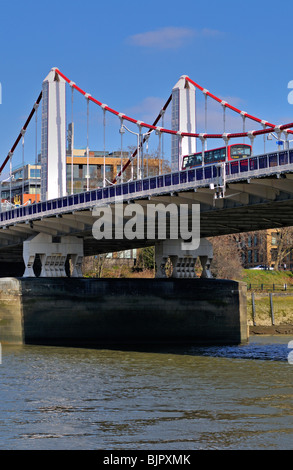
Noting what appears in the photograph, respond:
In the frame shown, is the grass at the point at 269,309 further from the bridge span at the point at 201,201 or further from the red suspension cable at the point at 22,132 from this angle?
the red suspension cable at the point at 22,132

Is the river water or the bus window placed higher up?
the bus window

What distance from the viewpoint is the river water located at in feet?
87.4

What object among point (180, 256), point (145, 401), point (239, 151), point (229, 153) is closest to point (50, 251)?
point (180, 256)

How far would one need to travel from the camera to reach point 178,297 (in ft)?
208

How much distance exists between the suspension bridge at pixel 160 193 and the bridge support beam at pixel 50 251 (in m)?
0.07

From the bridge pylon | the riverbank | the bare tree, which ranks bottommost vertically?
the riverbank

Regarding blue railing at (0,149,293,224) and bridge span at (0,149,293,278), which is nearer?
blue railing at (0,149,293,224)

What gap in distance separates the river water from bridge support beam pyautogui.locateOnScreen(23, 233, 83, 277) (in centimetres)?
1175

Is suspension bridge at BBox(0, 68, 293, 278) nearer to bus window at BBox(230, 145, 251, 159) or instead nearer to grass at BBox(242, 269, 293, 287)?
bus window at BBox(230, 145, 251, 159)

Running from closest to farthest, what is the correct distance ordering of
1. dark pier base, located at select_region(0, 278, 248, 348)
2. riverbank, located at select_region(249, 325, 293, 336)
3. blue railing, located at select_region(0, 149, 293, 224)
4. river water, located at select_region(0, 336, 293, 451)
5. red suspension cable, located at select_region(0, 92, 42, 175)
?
river water, located at select_region(0, 336, 293, 451), blue railing, located at select_region(0, 149, 293, 224), dark pier base, located at select_region(0, 278, 248, 348), riverbank, located at select_region(249, 325, 293, 336), red suspension cable, located at select_region(0, 92, 42, 175)

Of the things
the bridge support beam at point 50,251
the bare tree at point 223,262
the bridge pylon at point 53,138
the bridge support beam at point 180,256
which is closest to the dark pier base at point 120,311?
the bridge support beam at point 180,256

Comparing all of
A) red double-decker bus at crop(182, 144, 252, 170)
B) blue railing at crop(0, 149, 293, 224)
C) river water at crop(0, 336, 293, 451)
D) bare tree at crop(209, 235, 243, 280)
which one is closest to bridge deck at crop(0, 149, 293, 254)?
blue railing at crop(0, 149, 293, 224)

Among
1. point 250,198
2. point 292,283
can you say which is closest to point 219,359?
point 250,198

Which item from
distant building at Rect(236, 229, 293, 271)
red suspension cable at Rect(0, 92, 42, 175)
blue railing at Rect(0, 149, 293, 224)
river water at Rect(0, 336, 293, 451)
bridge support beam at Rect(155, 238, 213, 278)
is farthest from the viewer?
distant building at Rect(236, 229, 293, 271)
